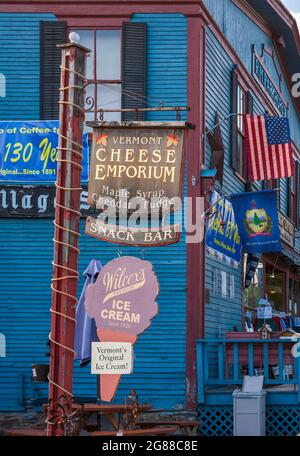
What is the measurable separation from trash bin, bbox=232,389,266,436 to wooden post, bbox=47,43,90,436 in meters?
6.59

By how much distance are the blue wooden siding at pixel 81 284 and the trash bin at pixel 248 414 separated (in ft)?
3.53

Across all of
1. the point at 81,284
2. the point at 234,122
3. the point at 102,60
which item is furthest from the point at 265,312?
the point at 102,60

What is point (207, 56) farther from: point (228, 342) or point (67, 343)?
point (67, 343)

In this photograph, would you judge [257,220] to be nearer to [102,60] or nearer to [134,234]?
[102,60]

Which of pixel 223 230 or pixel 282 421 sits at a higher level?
pixel 223 230

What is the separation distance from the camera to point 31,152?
53.3ft

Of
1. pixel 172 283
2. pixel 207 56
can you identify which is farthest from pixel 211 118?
pixel 172 283

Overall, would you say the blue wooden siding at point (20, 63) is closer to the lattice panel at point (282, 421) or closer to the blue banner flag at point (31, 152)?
the blue banner flag at point (31, 152)

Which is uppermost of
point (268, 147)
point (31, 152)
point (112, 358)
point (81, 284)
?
point (268, 147)

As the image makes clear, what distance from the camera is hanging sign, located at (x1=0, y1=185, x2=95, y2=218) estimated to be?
16.2 meters

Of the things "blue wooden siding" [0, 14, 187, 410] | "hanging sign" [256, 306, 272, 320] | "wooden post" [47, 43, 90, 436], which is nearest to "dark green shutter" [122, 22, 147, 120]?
"blue wooden siding" [0, 14, 187, 410]

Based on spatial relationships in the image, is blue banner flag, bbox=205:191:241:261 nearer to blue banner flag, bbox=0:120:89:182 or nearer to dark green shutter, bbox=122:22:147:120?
dark green shutter, bbox=122:22:147:120

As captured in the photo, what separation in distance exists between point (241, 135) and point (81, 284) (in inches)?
242

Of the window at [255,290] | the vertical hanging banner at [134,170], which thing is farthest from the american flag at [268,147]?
the vertical hanging banner at [134,170]
